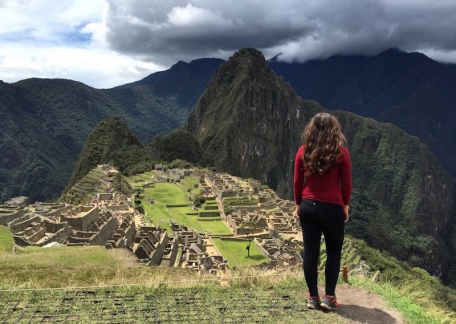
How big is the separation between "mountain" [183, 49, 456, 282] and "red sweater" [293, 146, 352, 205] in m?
90.1

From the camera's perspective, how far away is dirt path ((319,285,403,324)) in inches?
193

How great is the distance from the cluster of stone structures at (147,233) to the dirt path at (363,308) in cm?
248

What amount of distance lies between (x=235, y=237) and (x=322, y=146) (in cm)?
2444

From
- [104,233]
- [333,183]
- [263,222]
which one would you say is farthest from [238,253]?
[333,183]

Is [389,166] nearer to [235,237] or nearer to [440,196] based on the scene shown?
[440,196]

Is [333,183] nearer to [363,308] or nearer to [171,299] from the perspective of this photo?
[363,308]

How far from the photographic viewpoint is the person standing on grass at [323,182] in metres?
4.62

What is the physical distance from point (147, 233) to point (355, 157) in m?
167

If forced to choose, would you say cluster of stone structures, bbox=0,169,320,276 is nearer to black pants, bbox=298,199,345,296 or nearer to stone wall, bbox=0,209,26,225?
stone wall, bbox=0,209,26,225

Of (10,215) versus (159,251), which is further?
(10,215)

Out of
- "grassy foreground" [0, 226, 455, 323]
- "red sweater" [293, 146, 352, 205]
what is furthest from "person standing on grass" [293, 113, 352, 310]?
"grassy foreground" [0, 226, 455, 323]

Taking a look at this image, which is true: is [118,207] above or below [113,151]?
below

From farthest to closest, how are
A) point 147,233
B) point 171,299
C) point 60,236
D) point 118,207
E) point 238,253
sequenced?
point 118,207 → point 238,253 → point 147,233 → point 60,236 → point 171,299

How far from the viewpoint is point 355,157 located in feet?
568
